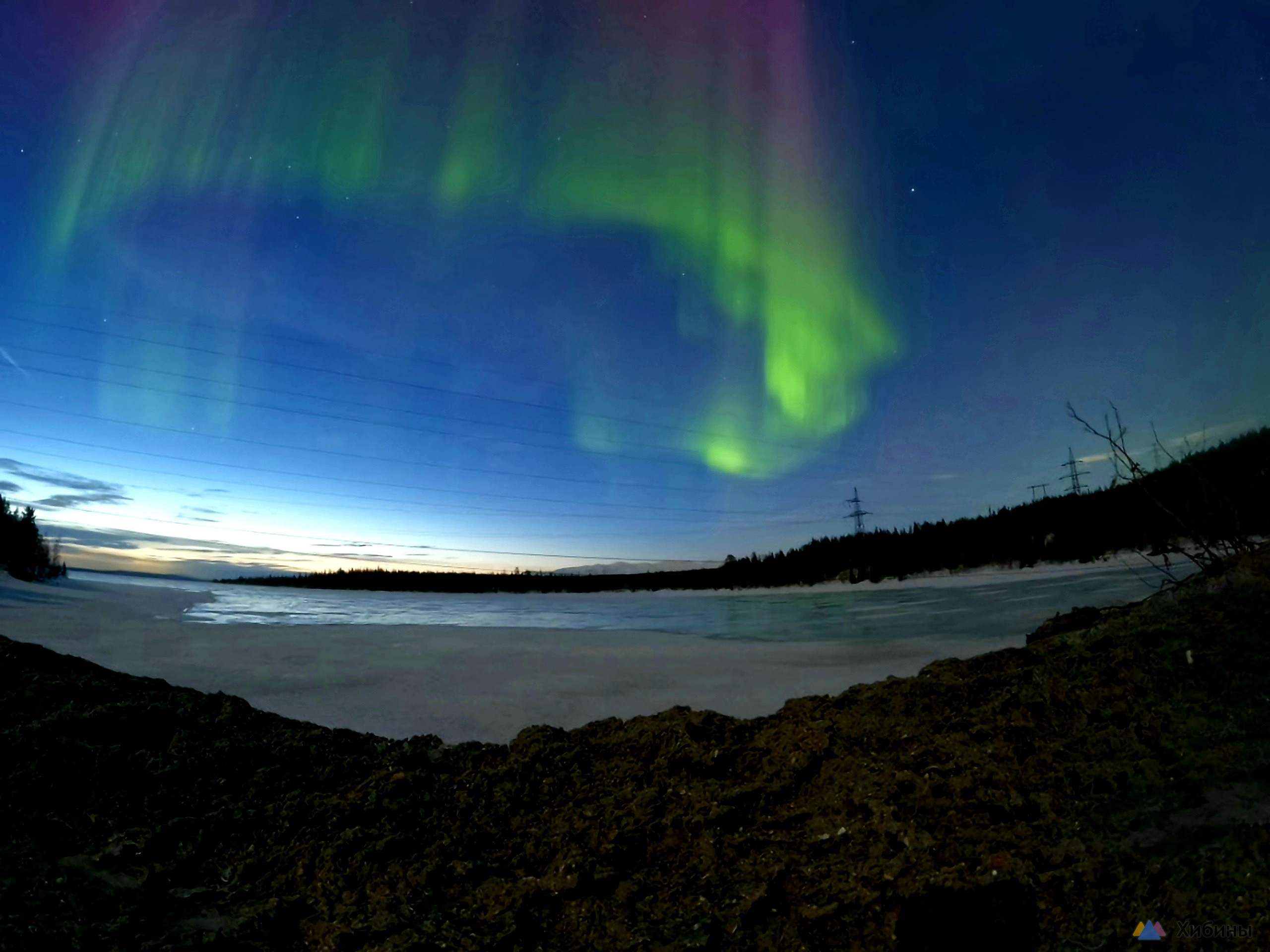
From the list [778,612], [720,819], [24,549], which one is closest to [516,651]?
[720,819]

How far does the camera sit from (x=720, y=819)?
9.62 feet

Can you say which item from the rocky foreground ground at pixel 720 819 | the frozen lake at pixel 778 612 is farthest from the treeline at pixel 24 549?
the rocky foreground ground at pixel 720 819

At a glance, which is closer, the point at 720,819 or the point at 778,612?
the point at 720,819

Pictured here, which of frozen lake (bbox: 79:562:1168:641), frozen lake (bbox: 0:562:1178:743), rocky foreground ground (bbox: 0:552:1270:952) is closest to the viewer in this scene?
rocky foreground ground (bbox: 0:552:1270:952)

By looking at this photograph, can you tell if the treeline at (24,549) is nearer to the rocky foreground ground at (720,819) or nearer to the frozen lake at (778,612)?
the frozen lake at (778,612)

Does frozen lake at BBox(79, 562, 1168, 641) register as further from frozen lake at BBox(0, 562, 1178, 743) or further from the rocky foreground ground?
the rocky foreground ground

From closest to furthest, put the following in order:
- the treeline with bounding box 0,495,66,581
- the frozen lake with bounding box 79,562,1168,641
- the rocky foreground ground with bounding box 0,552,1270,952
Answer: the rocky foreground ground with bounding box 0,552,1270,952
the frozen lake with bounding box 79,562,1168,641
the treeline with bounding box 0,495,66,581

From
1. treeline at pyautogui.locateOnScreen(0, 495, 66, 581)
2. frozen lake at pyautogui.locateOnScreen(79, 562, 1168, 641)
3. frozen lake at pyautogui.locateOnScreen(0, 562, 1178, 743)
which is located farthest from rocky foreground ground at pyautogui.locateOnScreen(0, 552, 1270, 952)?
treeline at pyautogui.locateOnScreen(0, 495, 66, 581)

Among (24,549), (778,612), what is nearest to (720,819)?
(778,612)

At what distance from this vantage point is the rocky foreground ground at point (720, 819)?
7.39 feet

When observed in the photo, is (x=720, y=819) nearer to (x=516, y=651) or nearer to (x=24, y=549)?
(x=516, y=651)

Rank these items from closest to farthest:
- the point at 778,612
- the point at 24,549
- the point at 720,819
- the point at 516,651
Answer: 1. the point at 720,819
2. the point at 516,651
3. the point at 778,612
4. the point at 24,549

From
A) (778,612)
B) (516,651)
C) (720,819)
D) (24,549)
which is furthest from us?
(24,549)

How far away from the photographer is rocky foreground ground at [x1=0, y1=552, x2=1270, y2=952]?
2.25 metres
